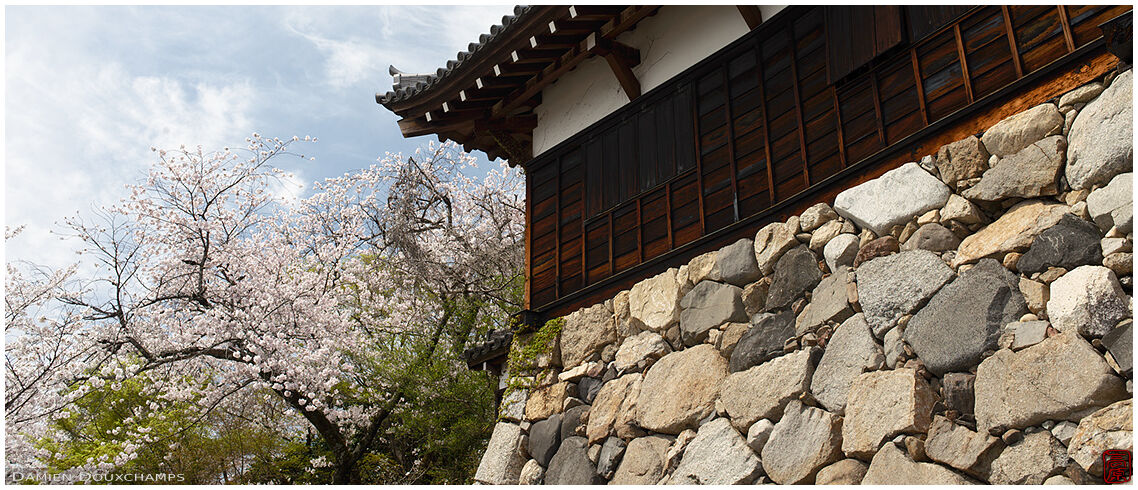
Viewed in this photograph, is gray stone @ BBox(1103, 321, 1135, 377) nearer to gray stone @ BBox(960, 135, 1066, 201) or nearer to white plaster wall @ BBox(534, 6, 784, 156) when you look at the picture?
gray stone @ BBox(960, 135, 1066, 201)

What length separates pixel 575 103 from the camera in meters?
9.08

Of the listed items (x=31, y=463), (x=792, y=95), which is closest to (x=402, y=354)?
(x=31, y=463)

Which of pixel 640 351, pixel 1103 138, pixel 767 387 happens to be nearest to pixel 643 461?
pixel 640 351

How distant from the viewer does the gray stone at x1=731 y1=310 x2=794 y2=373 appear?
19.7ft

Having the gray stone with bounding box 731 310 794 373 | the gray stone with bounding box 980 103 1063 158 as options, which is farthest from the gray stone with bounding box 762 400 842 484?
the gray stone with bounding box 980 103 1063 158

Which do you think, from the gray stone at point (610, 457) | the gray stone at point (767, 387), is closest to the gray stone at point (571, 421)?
the gray stone at point (610, 457)

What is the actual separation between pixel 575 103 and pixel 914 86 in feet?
13.4

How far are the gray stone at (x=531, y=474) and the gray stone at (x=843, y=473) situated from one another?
3.00 meters

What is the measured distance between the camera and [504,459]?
7.87 metres

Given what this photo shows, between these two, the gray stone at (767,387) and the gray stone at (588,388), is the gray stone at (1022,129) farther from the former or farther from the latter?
the gray stone at (588,388)

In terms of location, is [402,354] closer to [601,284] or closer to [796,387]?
[601,284]

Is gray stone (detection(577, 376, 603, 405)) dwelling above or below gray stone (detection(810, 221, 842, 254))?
below

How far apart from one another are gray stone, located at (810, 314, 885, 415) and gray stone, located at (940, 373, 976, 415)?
0.49 m

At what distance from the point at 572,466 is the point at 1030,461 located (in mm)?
3870
